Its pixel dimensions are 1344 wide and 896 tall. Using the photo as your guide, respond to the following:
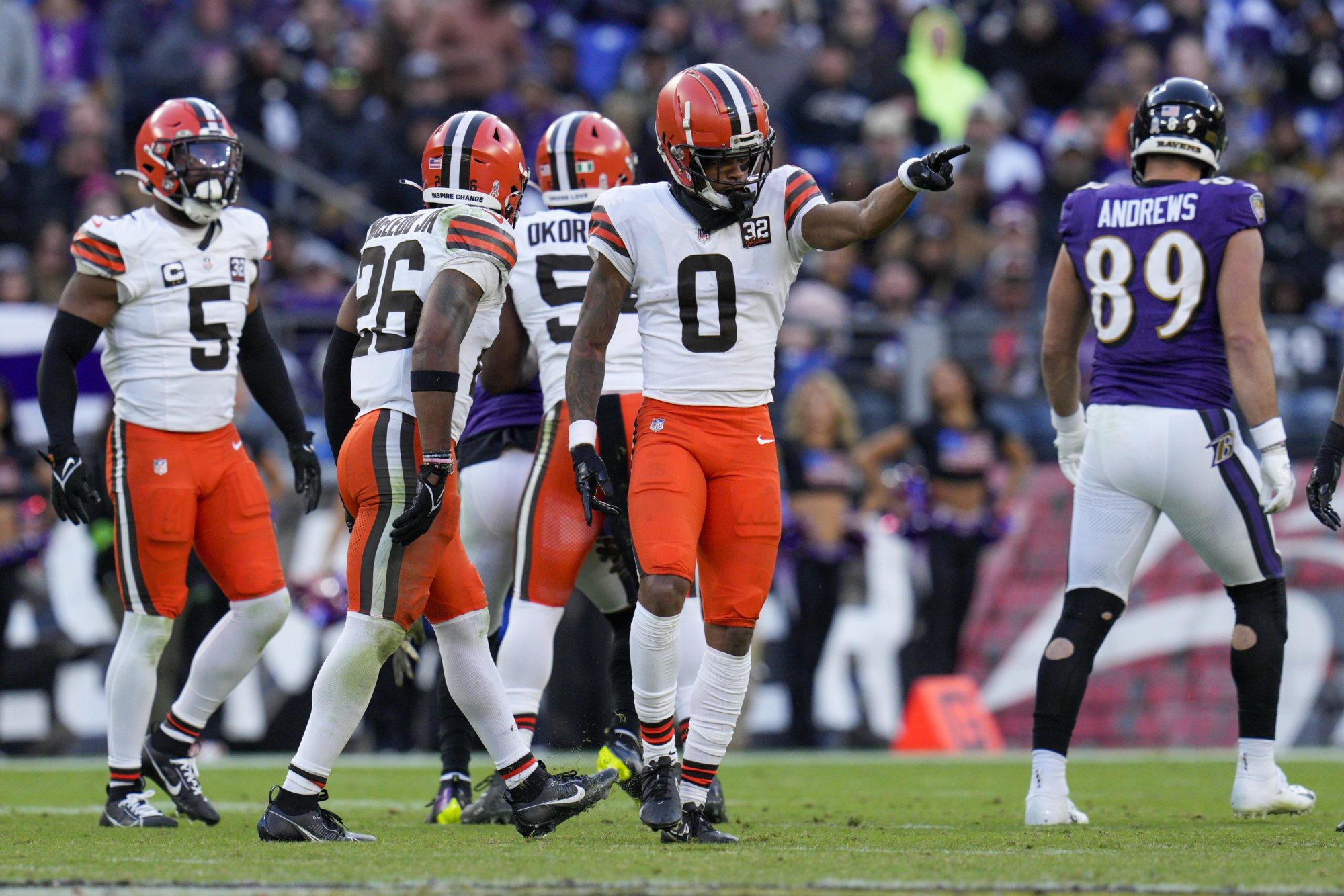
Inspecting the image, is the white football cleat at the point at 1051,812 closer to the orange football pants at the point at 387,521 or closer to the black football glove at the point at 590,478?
the black football glove at the point at 590,478

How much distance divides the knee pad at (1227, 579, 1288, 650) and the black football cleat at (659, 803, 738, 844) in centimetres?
199

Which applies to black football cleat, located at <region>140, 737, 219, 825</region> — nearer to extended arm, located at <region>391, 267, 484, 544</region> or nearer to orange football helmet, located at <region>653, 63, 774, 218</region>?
extended arm, located at <region>391, 267, 484, 544</region>

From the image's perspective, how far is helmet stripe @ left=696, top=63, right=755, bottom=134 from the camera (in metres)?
5.39

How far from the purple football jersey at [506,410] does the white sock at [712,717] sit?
179 centimetres

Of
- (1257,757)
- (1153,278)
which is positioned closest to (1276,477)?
(1153,278)

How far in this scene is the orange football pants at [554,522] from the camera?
6363mm

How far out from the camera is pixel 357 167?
13727 millimetres

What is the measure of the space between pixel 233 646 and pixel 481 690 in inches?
55.8

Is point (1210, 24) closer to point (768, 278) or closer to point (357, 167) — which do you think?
point (357, 167)

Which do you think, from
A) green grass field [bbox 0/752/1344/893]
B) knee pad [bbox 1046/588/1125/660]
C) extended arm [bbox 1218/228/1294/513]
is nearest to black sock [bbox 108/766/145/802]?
green grass field [bbox 0/752/1344/893]

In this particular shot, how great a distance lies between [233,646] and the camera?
21.2 ft

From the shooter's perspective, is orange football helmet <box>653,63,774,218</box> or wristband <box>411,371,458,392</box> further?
orange football helmet <box>653,63,774,218</box>

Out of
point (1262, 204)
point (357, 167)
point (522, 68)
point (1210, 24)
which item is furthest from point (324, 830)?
point (1210, 24)

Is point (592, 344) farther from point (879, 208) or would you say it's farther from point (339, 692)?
Result: point (339, 692)
